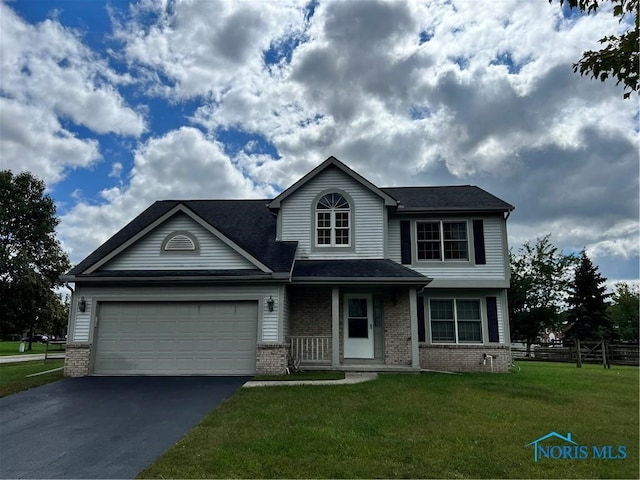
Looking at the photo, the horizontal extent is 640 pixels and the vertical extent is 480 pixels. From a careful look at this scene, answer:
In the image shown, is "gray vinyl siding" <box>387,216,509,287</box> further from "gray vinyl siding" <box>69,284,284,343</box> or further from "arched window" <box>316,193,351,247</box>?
"gray vinyl siding" <box>69,284,284,343</box>

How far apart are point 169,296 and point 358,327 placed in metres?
6.24

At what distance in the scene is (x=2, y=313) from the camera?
31859 millimetres

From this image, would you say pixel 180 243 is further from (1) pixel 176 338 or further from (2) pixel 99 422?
(2) pixel 99 422

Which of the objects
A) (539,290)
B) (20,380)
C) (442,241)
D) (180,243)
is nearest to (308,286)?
(180,243)

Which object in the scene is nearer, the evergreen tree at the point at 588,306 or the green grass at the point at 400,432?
the green grass at the point at 400,432

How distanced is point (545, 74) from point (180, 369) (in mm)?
13852

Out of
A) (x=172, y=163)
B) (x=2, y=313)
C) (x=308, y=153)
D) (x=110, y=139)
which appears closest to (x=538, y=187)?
(x=308, y=153)

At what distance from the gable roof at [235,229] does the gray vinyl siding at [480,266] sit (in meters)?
4.35

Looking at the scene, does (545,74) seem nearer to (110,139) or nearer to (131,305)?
(131,305)

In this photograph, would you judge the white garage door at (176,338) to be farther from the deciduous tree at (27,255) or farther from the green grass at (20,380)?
the deciduous tree at (27,255)

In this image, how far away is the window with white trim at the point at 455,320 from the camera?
15094 millimetres

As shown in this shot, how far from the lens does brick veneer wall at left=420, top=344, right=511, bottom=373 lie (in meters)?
14.6

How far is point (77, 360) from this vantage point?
12688 mm

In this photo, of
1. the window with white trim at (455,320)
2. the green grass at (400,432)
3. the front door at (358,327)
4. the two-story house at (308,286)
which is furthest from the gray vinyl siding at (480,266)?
the green grass at (400,432)
